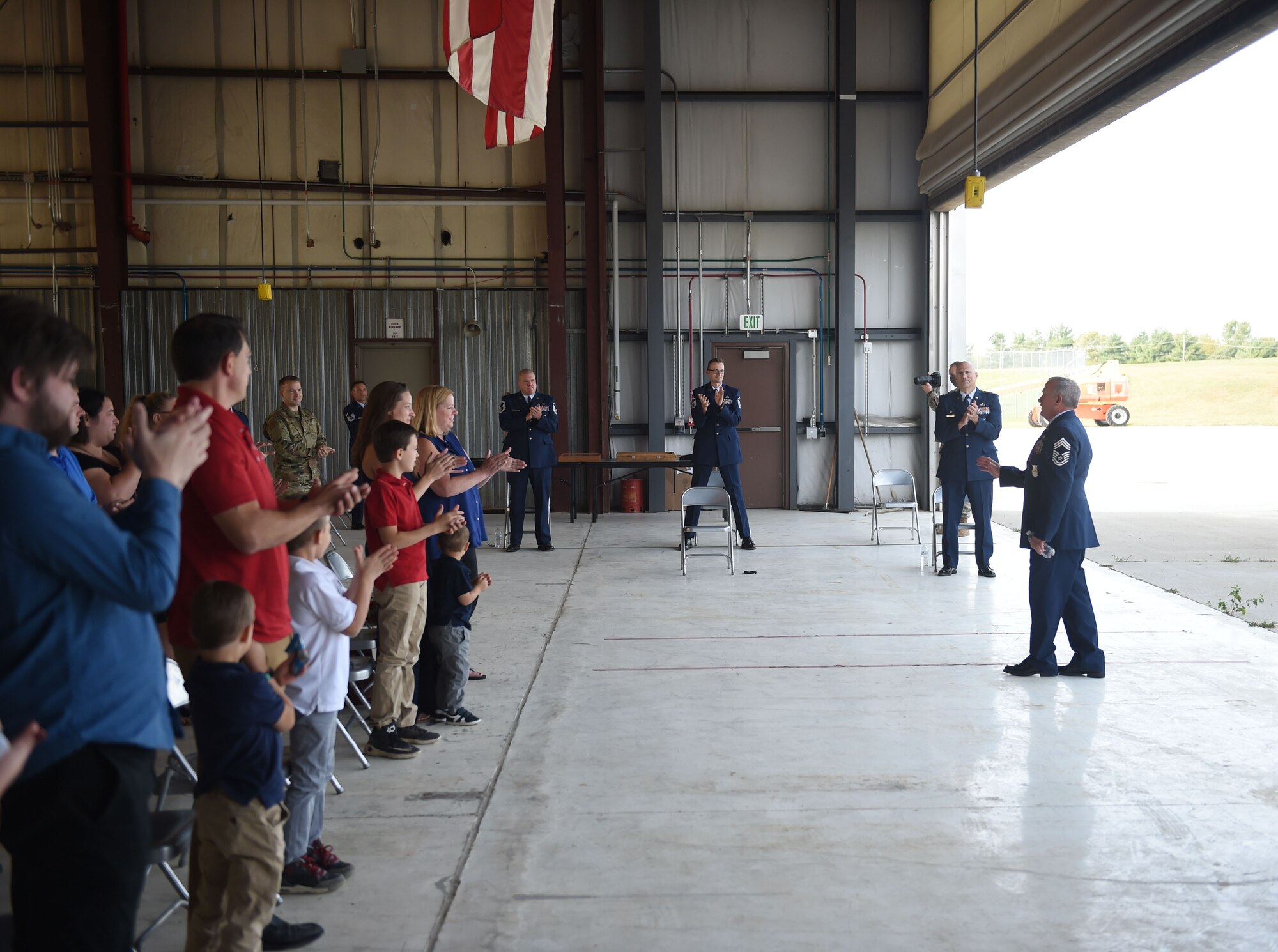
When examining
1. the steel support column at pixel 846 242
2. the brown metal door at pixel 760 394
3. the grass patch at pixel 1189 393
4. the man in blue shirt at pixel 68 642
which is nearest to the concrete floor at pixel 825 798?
the man in blue shirt at pixel 68 642

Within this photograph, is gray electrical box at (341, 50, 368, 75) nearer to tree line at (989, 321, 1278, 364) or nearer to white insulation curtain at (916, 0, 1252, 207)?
white insulation curtain at (916, 0, 1252, 207)

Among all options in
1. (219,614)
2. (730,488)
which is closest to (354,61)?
(730,488)

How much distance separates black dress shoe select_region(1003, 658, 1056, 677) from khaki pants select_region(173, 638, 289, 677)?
13.2ft

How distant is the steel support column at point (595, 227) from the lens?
39.4ft

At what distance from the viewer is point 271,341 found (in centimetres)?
1241

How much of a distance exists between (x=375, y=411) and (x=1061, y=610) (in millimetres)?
3670

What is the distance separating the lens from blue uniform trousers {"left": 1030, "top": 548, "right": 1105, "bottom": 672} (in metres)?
5.17

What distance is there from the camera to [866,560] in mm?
8898

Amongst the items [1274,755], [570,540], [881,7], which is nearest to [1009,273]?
[881,7]

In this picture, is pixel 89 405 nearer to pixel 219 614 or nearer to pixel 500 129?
pixel 219 614

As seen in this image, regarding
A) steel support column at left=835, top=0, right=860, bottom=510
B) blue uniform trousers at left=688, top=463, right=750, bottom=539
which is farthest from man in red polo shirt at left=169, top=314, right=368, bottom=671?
steel support column at left=835, top=0, right=860, bottom=510

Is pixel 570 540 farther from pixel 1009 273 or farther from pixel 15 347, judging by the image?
pixel 1009 273

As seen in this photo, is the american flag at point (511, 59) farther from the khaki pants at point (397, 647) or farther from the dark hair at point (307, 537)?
the dark hair at point (307, 537)

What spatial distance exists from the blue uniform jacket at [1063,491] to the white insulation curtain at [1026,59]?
121 inches
